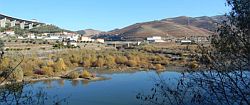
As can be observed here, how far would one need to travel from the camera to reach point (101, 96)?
794 inches

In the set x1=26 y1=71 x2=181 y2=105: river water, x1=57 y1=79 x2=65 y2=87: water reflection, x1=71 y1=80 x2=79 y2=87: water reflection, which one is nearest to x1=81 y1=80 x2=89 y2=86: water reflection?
x1=26 y1=71 x2=181 y2=105: river water

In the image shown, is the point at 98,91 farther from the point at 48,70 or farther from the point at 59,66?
the point at 59,66

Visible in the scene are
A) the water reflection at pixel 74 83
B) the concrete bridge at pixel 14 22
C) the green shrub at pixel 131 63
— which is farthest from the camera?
the concrete bridge at pixel 14 22

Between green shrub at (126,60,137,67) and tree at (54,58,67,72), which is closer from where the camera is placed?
tree at (54,58,67,72)

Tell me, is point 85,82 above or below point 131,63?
below

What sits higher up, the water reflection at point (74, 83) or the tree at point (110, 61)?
the tree at point (110, 61)

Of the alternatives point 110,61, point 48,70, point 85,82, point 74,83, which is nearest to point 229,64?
point 74,83

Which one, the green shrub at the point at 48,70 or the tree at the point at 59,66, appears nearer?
the green shrub at the point at 48,70

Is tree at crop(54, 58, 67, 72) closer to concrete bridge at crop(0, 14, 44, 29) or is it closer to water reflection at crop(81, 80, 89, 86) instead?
water reflection at crop(81, 80, 89, 86)

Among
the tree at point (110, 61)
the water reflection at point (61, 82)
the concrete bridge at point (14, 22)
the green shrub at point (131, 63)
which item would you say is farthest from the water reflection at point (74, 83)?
the concrete bridge at point (14, 22)

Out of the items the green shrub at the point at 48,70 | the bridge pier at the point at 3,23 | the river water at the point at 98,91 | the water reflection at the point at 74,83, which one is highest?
the bridge pier at the point at 3,23

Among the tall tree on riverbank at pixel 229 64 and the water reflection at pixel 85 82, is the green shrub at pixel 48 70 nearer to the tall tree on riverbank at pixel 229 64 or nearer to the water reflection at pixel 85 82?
the water reflection at pixel 85 82

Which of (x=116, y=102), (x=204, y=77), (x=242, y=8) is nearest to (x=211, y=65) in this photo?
(x=204, y=77)

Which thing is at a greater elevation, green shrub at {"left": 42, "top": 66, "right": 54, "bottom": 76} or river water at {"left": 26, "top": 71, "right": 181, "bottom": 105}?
green shrub at {"left": 42, "top": 66, "right": 54, "bottom": 76}
